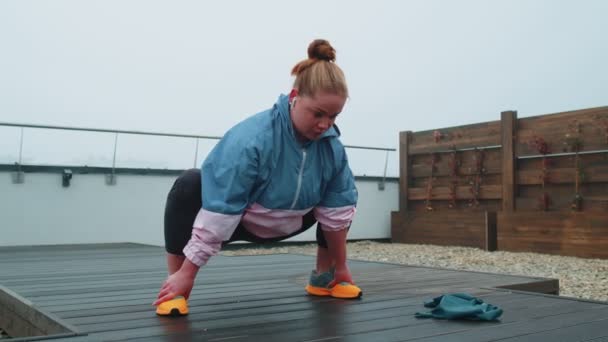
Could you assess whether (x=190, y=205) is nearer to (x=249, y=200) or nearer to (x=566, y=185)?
(x=249, y=200)

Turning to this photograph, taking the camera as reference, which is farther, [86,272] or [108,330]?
[86,272]

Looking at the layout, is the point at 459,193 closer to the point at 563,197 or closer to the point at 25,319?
the point at 563,197

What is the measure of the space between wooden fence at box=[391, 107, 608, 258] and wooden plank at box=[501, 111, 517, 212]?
0.01 metres

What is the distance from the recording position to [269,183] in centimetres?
196

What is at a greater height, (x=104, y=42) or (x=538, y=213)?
(x=104, y=42)

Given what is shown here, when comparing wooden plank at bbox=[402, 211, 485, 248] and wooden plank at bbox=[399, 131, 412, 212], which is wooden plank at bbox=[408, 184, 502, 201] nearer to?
wooden plank at bbox=[399, 131, 412, 212]

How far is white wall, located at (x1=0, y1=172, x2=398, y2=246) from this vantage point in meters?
6.25

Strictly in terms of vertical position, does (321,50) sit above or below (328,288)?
above

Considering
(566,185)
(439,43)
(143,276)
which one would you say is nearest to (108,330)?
(143,276)

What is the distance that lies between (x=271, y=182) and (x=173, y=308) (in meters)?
0.52

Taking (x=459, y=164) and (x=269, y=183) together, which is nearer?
(x=269, y=183)

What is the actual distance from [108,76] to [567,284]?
731 centimetres

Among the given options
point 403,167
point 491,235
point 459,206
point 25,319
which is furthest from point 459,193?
point 25,319

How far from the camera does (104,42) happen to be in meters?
9.38
